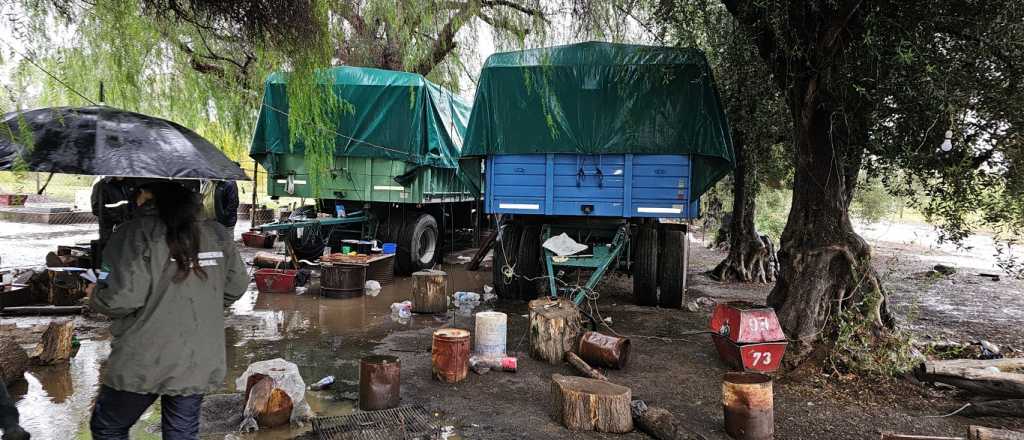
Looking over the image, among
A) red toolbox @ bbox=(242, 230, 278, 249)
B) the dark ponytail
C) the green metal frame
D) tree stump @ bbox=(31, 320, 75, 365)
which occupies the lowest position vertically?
tree stump @ bbox=(31, 320, 75, 365)

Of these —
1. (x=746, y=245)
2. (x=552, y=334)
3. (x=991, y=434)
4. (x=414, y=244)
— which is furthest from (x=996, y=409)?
(x=414, y=244)

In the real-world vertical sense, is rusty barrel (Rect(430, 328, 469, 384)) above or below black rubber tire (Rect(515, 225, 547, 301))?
below

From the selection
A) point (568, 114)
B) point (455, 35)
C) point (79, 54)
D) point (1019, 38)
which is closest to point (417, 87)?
point (568, 114)

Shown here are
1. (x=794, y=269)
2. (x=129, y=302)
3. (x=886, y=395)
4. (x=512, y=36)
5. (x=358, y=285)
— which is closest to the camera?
(x=129, y=302)

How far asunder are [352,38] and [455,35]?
147 cm

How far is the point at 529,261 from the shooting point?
8.35 metres

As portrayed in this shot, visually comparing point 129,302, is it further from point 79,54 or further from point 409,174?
point 409,174

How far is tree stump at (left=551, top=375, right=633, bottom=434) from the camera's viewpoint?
13.6 ft

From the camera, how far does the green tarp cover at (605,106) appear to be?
7260mm

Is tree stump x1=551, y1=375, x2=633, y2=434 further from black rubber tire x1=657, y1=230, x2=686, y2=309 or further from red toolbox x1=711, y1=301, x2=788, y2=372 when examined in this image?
black rubber tire x1=657, y1=230, x2=686, y2=309

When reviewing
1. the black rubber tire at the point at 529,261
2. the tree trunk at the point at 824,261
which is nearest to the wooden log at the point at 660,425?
the tree trunk at the point at 824,261

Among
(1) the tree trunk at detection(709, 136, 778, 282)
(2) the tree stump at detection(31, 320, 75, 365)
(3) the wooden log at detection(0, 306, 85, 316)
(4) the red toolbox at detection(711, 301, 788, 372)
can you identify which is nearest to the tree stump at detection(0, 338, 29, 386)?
(2) the tree stump at detection(31, 320, 75, 365)

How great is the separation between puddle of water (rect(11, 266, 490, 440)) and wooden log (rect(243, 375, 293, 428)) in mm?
90

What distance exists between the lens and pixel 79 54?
4648 mm
